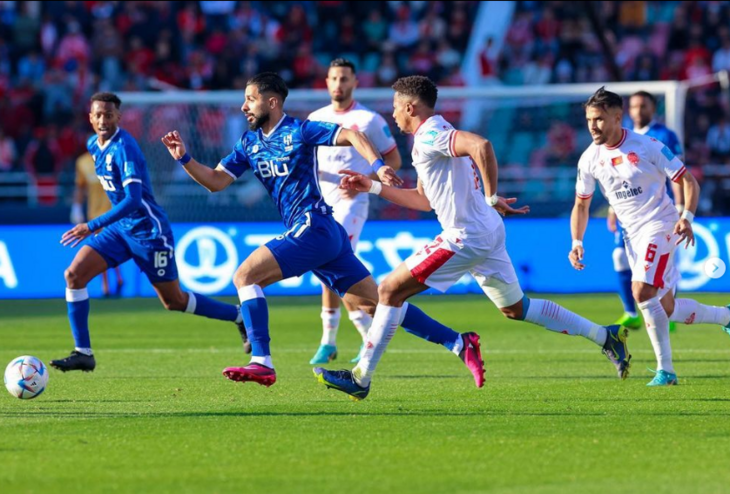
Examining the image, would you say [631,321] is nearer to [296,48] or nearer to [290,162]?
[290,162]

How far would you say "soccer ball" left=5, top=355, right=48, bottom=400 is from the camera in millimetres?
8547

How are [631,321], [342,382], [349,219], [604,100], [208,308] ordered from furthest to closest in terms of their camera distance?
[631,321]
[349,219]
[208,308]
[604,100]
[342,382]

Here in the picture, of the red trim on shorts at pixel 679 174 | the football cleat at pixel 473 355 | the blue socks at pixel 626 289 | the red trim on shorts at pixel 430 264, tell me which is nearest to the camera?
the red trim on shorts at pixel 430 264

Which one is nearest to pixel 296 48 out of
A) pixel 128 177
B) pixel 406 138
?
pixel 406 138

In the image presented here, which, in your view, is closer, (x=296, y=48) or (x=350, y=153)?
(x=350, y=153)

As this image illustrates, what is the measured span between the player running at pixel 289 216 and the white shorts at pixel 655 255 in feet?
5.12

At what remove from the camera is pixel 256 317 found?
28.3 feet

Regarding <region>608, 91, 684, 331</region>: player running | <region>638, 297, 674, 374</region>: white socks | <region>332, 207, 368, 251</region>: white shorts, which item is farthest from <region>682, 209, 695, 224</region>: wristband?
<region>332, 207, 368, 251</region>: white shorts

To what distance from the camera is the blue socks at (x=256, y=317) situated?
8539 mm

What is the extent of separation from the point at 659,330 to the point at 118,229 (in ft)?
14.8

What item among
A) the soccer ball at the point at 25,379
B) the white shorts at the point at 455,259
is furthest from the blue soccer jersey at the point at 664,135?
the soccer ball at the point at 25,379

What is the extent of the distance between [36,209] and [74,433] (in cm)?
1550

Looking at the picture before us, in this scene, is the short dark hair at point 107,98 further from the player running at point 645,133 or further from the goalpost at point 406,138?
the goalpost at point 406,138

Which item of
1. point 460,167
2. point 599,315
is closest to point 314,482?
point 460,167
